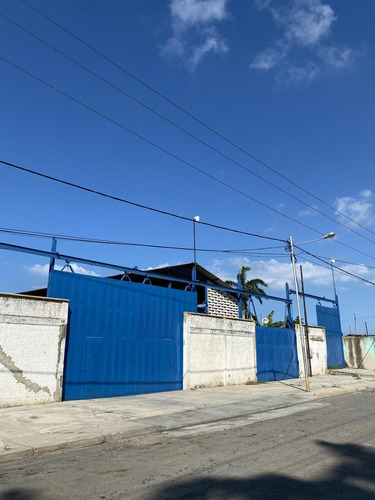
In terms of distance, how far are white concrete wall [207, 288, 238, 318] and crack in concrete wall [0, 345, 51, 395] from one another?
1568 cm

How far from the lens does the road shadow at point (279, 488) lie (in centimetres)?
444

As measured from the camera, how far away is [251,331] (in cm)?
2233

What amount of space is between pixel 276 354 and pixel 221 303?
237 inches

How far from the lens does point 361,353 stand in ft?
112

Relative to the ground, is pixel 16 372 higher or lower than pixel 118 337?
lower

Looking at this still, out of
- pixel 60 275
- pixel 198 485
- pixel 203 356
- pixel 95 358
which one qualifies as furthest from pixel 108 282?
pixel 198 485

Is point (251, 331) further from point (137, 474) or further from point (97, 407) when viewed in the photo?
point (137, 474)

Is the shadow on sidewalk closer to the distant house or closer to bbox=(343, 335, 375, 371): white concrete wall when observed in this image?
the distant house

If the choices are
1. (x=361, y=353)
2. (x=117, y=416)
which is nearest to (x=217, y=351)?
(x=117, y=416)

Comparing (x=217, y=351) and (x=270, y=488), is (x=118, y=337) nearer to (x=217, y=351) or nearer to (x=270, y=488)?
(x=217, y=351)

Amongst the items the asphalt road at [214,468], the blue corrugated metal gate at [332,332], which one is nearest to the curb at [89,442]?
the asphalt road at [214,468]

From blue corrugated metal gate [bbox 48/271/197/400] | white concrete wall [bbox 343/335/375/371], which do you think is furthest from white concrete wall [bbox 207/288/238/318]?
white concrete wall [bbox 343/335/375/371]

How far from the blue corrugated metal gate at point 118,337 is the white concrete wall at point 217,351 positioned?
51 centimetres

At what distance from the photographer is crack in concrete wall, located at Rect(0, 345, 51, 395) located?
480 inches
